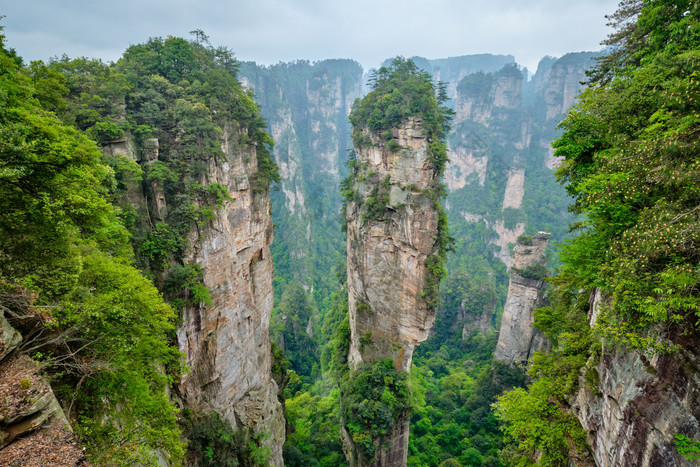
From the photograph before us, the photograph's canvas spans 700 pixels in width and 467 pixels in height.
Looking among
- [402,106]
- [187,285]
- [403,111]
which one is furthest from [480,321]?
[187,285]

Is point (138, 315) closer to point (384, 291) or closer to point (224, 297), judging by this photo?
point (224, 297)

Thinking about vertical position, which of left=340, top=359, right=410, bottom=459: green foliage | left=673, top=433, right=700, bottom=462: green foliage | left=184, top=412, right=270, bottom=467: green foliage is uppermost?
left=673, top=433, right=700, bottom=462: green foliage

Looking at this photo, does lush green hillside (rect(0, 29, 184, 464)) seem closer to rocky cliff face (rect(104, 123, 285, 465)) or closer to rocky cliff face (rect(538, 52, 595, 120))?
rocky cliff face (rect(104, 123, 285, 465))

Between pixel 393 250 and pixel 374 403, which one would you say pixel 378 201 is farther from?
pixel 374 403

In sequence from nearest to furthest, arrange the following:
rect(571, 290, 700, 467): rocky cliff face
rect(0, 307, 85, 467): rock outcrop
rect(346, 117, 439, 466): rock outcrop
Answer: rect(0, 307, 85, 467): rock outcrop
rect(571, 290, 700, 467): rocky cliff face
rect(346, 117, 439, 466): rock outcrop

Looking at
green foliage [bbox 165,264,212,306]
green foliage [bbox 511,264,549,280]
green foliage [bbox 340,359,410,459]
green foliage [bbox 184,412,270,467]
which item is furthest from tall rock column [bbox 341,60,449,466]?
green foliage [bbox 511,264,549,280]
